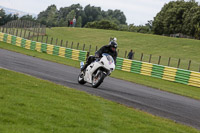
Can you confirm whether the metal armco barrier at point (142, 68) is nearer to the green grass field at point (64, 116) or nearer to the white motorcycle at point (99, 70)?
the white motorcycle at point (99, 70)

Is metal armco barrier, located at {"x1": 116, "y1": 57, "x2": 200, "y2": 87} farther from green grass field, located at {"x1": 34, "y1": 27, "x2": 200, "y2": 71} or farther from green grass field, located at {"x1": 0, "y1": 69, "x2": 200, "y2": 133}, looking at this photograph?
green grass field, located at {"x1": 0, "y1": 69, "x2": 200, "y2": 133}

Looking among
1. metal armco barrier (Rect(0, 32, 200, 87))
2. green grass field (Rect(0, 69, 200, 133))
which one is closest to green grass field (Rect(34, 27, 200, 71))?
metal armco barrier (Rect(0, 32, 200, 87))

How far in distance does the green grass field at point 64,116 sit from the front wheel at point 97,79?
336 cm

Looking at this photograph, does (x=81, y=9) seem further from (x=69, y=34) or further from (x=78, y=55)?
(x=78, y=55)

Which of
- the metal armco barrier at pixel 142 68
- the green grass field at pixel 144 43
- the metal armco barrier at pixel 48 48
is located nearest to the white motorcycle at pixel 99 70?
the metal armco barrier at pixel 142 68

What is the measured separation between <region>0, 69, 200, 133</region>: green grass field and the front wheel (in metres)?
3.36

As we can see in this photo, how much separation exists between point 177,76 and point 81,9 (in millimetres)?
161681

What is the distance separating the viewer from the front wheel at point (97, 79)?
13.9m

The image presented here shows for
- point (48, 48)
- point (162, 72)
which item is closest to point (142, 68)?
point (162, 72)

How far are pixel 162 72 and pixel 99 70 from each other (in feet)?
49.9

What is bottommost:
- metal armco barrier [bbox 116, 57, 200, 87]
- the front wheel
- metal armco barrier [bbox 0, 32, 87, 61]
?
metal armco barrier [bbox 0, 32, 87, 61]

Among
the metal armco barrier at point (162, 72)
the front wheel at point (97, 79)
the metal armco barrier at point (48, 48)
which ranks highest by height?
the front wheel at point (97, 79)

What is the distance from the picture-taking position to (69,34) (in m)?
71.9

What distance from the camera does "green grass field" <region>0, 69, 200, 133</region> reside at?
258 inches
